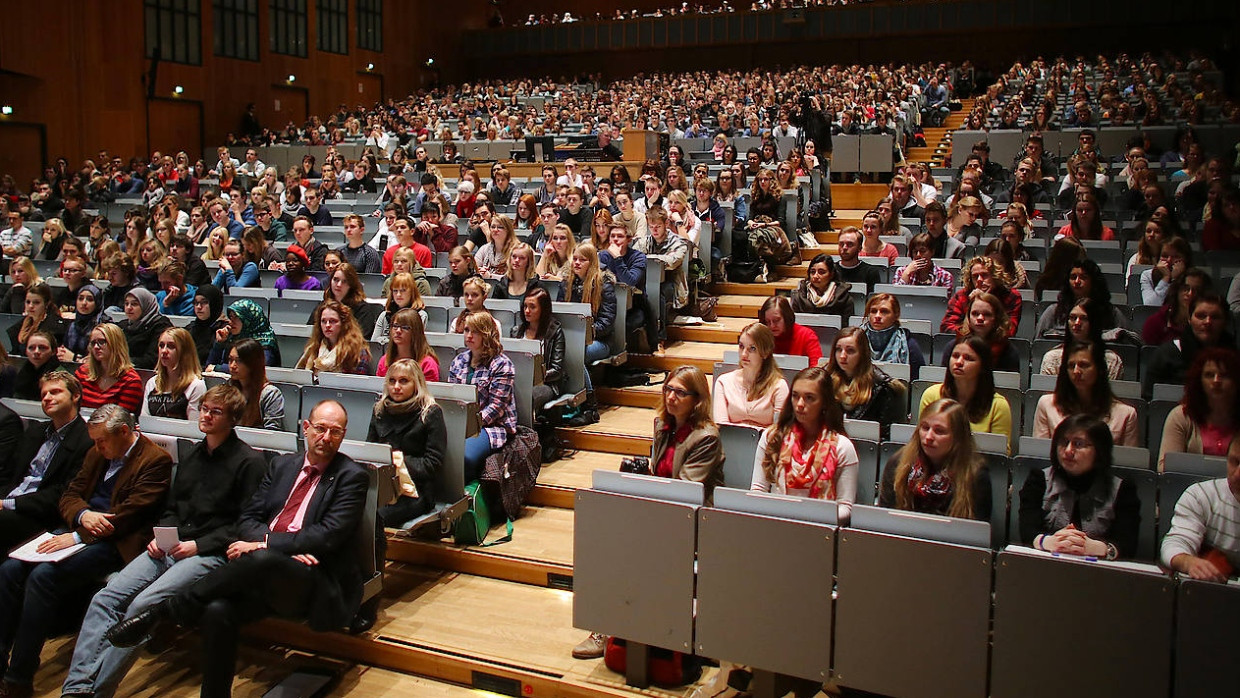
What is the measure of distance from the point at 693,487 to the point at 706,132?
1059 cm

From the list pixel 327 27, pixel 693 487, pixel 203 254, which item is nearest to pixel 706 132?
pixel 203 254

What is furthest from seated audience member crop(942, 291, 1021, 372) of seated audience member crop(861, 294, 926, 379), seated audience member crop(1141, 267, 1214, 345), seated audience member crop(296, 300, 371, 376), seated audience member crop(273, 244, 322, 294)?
seated audience member crop(273, 244, 322, 294)

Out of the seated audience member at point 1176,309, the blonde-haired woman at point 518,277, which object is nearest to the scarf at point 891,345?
the seated audience member at point 1176,309

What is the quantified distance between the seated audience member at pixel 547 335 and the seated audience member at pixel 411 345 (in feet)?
1.90

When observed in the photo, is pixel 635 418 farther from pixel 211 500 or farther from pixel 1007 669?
pixel 1007 669

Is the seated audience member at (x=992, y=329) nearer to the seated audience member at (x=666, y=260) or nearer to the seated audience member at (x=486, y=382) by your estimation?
the seated audience member at (x=486, y=382)

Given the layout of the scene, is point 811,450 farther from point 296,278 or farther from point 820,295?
point 296,278

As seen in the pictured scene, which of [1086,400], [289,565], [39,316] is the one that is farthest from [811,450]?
[39,316]

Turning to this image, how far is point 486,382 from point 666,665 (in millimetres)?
1514

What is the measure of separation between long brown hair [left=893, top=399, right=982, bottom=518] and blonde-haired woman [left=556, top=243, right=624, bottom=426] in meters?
2.29

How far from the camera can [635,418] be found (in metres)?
5.04

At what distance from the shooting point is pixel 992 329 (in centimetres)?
407

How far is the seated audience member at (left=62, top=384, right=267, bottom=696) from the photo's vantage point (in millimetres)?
3133

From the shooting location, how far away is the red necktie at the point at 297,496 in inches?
129
